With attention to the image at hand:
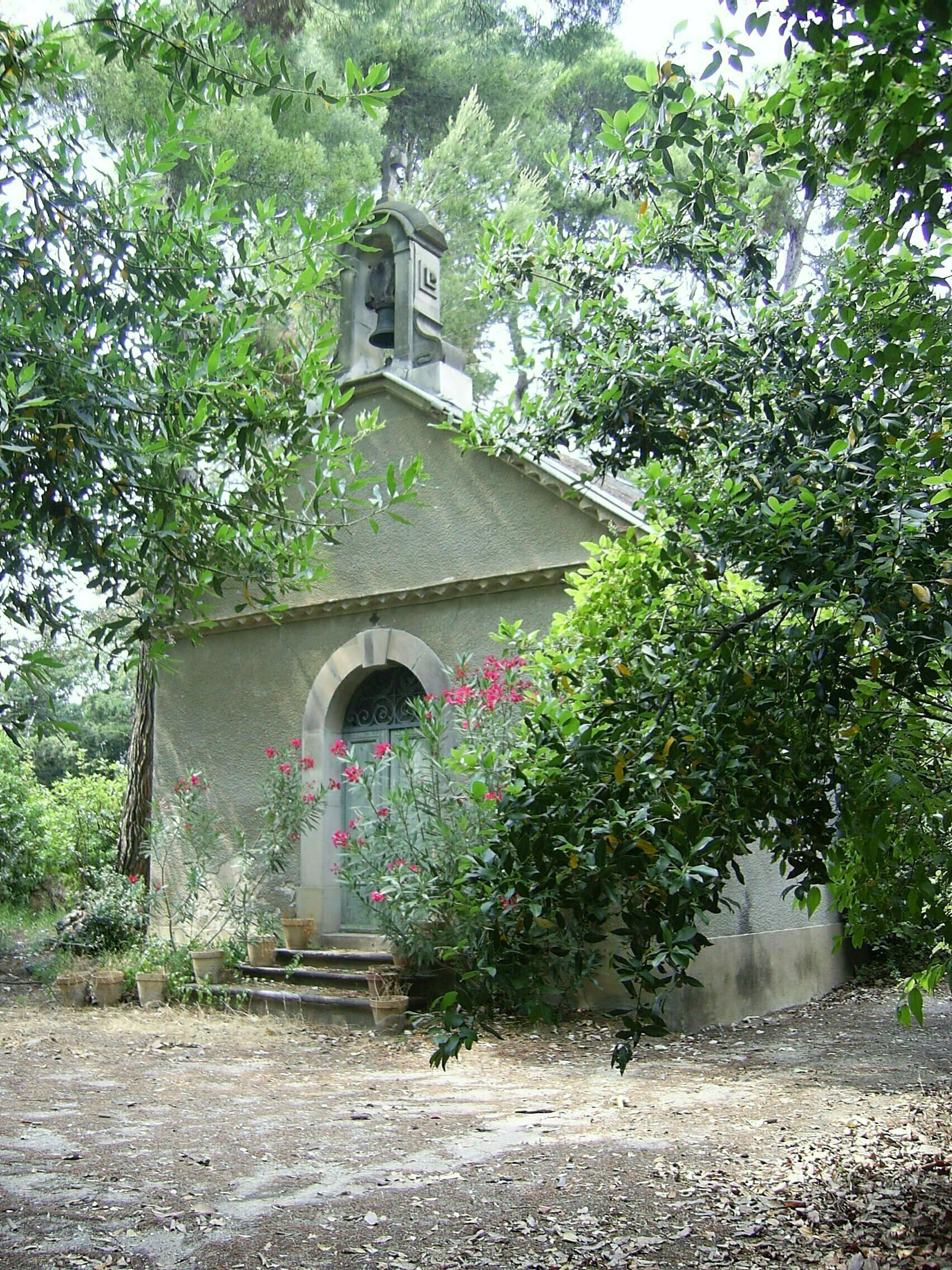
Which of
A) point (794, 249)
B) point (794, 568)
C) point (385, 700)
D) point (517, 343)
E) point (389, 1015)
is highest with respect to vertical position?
point (794, 249)

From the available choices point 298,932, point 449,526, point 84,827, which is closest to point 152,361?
point 449,526

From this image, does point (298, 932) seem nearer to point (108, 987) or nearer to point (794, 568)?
point (108, 987)

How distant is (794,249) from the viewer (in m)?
17.5

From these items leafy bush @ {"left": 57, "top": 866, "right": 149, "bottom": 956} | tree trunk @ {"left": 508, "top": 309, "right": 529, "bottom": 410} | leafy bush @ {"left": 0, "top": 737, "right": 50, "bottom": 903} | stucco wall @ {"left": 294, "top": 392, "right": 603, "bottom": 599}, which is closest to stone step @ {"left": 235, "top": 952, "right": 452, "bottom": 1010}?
leafy bush @ {"left": 57, "top": 866, "right": 149, "bottom": 956}

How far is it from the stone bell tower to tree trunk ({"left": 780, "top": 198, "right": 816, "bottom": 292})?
7.46 metres

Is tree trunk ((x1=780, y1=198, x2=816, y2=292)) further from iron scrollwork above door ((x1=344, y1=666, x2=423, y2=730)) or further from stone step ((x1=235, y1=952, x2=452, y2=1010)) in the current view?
stone step ((x1=235, y1=952, x2=452, y2=1010))

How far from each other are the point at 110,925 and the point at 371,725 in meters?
3.42

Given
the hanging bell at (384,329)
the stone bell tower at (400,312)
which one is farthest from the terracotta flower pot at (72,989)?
the hanging bell at (384,329)

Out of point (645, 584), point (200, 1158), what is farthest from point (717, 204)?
point (200, 1158)

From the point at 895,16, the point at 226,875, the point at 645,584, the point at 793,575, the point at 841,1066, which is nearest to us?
the point at 895,16

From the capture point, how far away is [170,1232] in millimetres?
4016

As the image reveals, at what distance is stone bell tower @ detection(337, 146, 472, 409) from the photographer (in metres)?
11.0

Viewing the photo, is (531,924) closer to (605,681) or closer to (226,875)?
(605,681)

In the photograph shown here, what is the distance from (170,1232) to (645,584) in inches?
115
